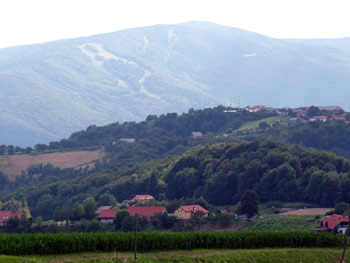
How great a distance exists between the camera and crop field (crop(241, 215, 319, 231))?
231ft

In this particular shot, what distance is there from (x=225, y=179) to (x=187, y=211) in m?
28.6

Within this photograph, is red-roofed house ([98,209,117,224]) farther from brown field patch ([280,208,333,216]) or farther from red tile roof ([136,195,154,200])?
red tile roof ([136,195,154,200])

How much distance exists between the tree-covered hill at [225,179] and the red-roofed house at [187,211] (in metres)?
17.6

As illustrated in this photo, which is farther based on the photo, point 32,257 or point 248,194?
point 248,194

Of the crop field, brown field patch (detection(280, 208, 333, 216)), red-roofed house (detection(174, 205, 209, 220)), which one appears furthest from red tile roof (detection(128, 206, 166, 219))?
brown field patch (detection(280, 208, 333, 216))

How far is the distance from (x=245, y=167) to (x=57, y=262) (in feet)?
254

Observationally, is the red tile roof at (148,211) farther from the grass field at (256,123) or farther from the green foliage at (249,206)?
the grass field at (256,123)

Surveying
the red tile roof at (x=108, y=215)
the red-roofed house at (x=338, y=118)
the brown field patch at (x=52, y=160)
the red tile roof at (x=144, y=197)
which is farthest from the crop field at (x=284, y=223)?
the red-roofed house at (x=338, y=118)

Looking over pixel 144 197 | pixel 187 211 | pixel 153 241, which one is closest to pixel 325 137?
pixel 144 197

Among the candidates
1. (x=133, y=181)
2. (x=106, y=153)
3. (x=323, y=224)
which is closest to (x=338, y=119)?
(x=106, y=153)

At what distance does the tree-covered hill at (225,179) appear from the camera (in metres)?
102

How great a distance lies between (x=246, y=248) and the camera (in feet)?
162

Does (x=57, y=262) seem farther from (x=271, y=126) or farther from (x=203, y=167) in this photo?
(x=271, y=126)

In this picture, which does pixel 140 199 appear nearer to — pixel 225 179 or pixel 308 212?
pixel 225 179
